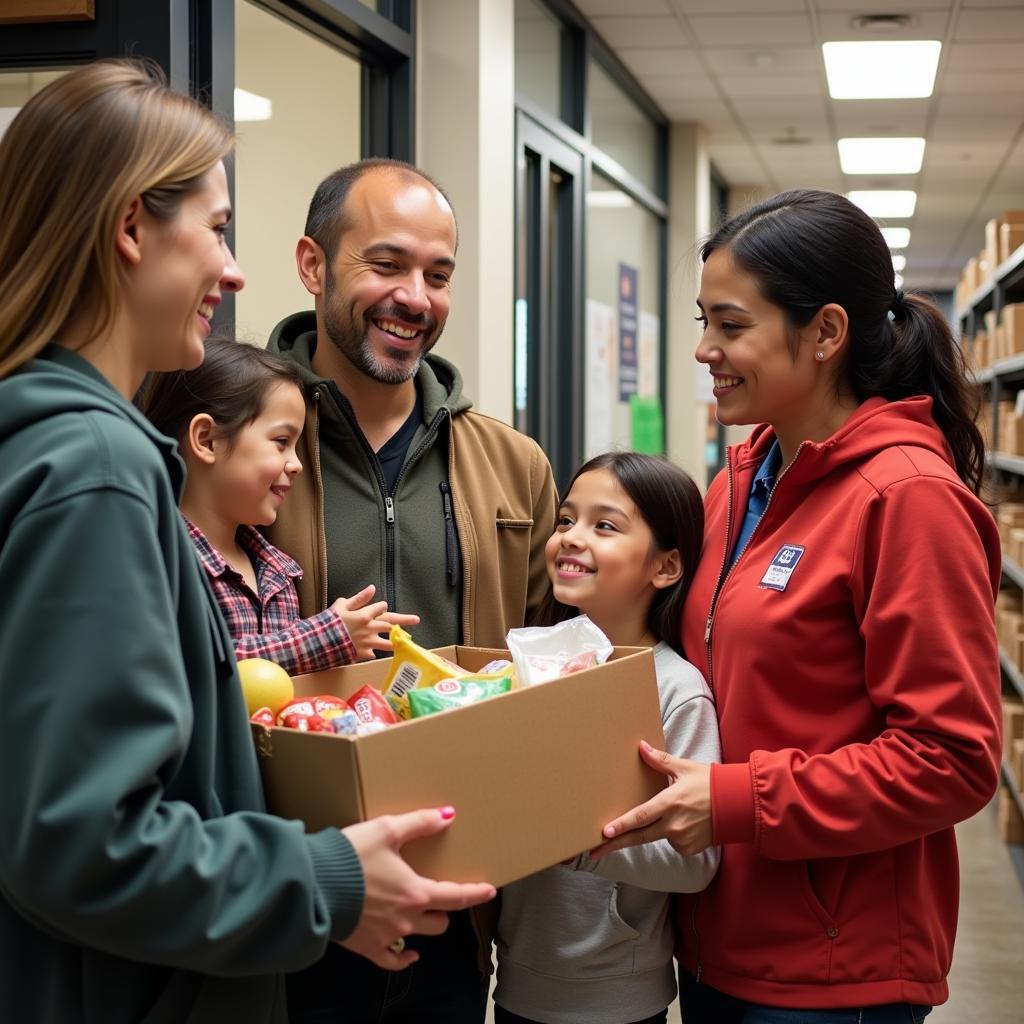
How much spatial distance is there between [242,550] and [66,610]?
0.90m

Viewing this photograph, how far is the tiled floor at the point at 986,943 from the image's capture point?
11.9ft

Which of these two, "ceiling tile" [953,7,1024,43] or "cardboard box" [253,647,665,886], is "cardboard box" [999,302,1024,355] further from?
"cardboard box" [253,647,665,886]

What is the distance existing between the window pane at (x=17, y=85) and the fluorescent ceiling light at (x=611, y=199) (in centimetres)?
404

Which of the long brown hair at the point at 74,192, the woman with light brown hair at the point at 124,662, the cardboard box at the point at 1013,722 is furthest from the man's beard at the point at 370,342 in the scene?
the cardboard box at the point at 1013,722

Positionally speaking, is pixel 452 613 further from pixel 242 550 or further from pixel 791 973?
pixel 791 973

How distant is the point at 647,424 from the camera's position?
8242 millimetres

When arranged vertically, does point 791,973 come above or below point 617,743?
below

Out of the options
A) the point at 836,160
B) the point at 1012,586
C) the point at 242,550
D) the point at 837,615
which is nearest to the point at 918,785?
the point at 837,615

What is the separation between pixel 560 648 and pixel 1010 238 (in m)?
4.73

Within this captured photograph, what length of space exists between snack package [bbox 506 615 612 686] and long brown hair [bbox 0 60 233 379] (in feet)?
2.21

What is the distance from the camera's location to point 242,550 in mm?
1911

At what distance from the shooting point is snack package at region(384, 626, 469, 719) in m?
1.54

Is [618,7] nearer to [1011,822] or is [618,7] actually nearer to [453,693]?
[1011,822]

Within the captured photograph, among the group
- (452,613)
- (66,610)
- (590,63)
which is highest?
(590,63)
